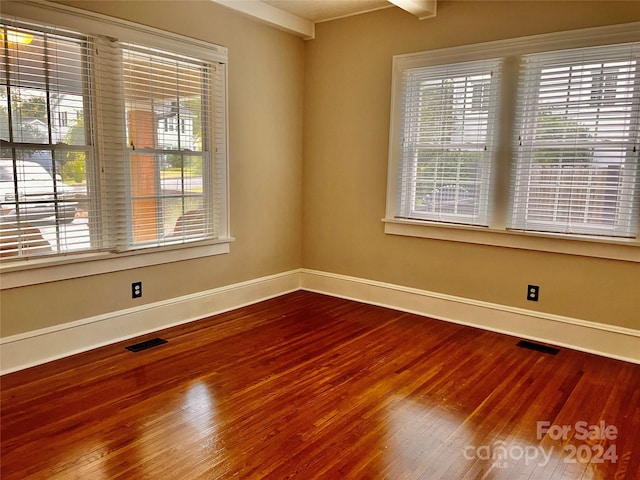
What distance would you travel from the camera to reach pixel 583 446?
2256 mm

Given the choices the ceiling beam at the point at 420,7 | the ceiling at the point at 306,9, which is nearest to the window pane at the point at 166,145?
the ceiling at the point at 306,9

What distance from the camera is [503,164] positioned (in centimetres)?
370

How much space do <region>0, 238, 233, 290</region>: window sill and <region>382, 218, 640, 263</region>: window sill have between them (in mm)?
1718

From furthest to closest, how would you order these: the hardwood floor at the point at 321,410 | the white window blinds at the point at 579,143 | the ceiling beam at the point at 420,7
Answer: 1. the ceiling beam at the point at 420,7
2. the white window blinds at the point at 579,143
3. the hardwood floor at the point at 321,410

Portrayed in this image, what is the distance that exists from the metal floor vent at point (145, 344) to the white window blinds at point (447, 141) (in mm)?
2306

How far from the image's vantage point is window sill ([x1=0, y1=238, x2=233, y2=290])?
2879mm

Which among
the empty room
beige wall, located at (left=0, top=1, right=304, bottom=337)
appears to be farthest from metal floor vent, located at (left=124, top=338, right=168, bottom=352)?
beige wall, located at (left=0, top=1, right=304, bottom=337)

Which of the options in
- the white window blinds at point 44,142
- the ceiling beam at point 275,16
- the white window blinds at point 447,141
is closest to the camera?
the white window blinds at point 44,142

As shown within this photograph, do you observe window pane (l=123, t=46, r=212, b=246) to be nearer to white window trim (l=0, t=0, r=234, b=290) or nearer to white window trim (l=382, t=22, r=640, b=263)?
white window trim (l=0, t=0, r=234, b=290)

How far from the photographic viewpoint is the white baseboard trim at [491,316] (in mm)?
3359

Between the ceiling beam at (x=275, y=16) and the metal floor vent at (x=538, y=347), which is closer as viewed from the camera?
the metal floor vent at (x=538, y=347)

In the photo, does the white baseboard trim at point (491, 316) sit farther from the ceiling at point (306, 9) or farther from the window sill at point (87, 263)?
the ceiling at point (306, 9)

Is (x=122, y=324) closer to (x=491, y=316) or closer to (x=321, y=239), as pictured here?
(x=321, y=239)

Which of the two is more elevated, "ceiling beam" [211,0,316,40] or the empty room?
"ceiling beam" [211,0,316,40]
